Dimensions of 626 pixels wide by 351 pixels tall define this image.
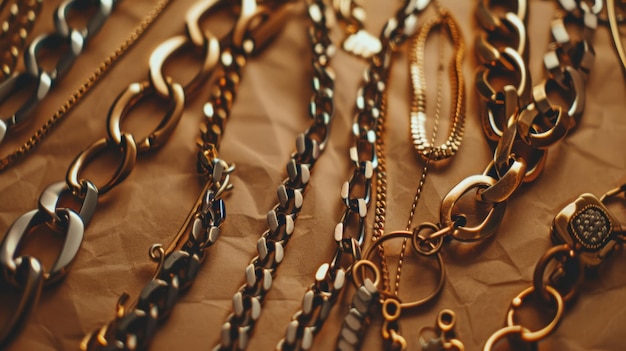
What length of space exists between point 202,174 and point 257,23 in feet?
0.98

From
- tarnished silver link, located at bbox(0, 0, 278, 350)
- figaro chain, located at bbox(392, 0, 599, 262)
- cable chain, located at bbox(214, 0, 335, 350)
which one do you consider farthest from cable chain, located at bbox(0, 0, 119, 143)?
figaro chain, located at bbox(392, 0, 599, 262)

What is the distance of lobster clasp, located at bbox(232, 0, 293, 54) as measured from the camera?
0.95m

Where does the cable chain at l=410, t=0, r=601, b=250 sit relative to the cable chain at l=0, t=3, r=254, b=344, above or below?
above

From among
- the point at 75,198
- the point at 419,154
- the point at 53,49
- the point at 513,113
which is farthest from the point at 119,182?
the point at 513,113

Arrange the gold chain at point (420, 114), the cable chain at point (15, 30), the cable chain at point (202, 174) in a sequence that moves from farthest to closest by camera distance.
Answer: the cable chain at point (15, 30) < the gold chain at point (420, 114) < the cable chain at point (202, 174)

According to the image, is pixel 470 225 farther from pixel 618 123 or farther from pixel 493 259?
pixel 618 123

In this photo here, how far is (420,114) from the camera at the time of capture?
2.94 feet

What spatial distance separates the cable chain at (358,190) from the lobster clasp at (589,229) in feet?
0.84

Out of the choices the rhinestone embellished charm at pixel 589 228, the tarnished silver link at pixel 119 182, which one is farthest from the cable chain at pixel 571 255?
the tarnished silver link at pixel 119 182

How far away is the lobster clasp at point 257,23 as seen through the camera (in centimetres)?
95

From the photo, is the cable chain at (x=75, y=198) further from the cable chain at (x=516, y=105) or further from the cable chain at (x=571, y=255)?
the cable chain at (x=571, y=255)

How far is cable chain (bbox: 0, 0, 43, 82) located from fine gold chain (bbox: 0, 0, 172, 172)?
0.10 meters

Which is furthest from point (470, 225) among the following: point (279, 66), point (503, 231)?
point (279, 66)

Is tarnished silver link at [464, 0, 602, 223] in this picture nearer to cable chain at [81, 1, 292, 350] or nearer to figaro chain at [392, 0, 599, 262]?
figaro chain at [392, 0, 599, 262]
